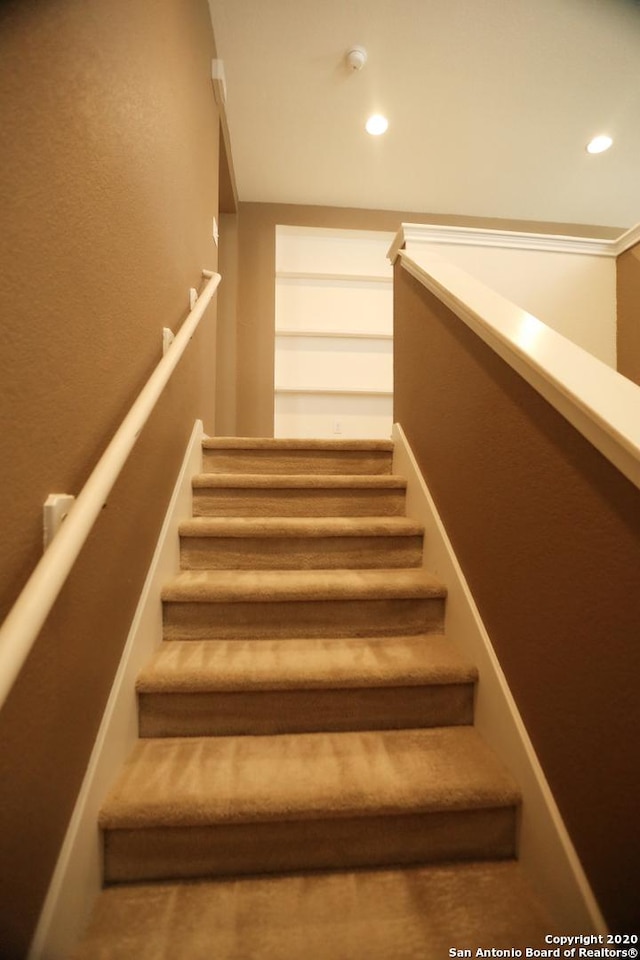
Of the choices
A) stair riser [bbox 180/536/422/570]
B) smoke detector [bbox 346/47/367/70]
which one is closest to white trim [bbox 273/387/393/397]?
smoke detector [bbox 346/47/367/70]

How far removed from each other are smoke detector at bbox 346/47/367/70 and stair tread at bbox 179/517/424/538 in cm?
259

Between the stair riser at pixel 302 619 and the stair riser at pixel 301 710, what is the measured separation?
208 mm

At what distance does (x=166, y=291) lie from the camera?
1342 mm

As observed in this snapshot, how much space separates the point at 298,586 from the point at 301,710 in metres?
0.33

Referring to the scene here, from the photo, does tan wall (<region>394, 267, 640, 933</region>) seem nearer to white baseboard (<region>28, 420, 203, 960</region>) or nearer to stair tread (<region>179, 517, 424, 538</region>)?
stair tread (<region>179, 517, 424, 538</region>)

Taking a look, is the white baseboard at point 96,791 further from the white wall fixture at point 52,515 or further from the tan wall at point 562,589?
the tan wall at point 562,589

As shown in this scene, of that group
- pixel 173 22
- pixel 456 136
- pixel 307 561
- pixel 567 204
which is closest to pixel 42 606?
pixel 307 561

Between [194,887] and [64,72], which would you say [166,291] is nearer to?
[64,72]

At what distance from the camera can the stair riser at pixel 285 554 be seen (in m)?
1.39

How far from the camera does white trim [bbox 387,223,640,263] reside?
6.00 ft

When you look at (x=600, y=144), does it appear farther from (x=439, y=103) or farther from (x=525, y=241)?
(x=525, y=241)

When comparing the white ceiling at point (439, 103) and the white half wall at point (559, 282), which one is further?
the white ceiling at point (439, 103)

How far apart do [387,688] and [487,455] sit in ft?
2.20
